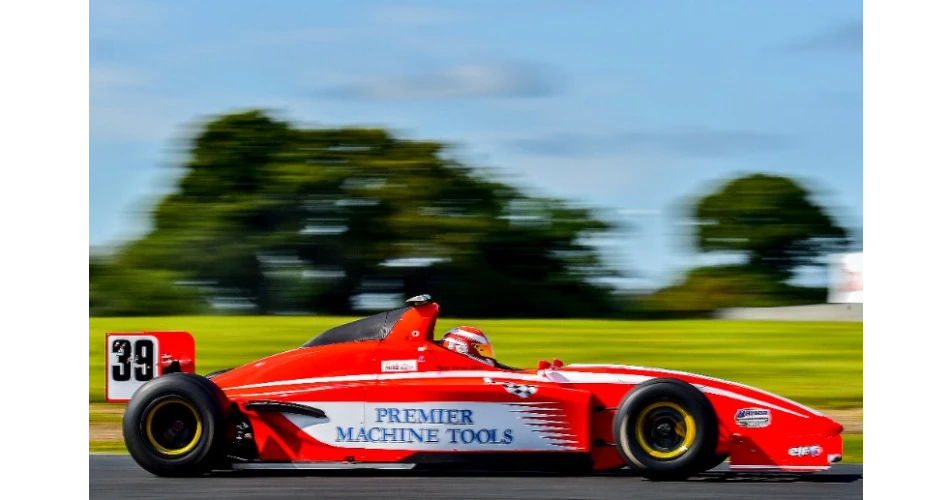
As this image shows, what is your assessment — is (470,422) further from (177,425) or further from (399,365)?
(177,425)

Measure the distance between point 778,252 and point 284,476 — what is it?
12.7m

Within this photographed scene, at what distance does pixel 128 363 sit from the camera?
7.73m

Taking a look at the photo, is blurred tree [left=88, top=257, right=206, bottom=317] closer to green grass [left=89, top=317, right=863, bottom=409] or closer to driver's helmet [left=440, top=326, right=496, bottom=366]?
green grass [left=89, top=317, right=863, bottom=409]

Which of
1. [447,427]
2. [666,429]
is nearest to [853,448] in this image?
[666,429]

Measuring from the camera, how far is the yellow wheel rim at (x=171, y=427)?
718cm

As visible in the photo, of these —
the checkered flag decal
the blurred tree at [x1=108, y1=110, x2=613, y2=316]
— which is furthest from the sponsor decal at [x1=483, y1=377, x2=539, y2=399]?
the blurred tree at [x1=108, y1=110, x2=613, y2=316]

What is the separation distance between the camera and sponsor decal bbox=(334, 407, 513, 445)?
710 cm

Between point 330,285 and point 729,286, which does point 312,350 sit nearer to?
point 330,285

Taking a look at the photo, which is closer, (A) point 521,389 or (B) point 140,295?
(A) point 521,389

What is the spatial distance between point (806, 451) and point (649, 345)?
7.60 metres

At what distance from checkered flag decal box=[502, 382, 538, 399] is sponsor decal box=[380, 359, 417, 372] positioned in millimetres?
652

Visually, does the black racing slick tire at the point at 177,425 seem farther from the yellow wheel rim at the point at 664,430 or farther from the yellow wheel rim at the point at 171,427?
the yellow wheel rim at the point at 664,430

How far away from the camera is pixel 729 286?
17.6 meters

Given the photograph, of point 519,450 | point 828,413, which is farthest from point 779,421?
point 828,413
